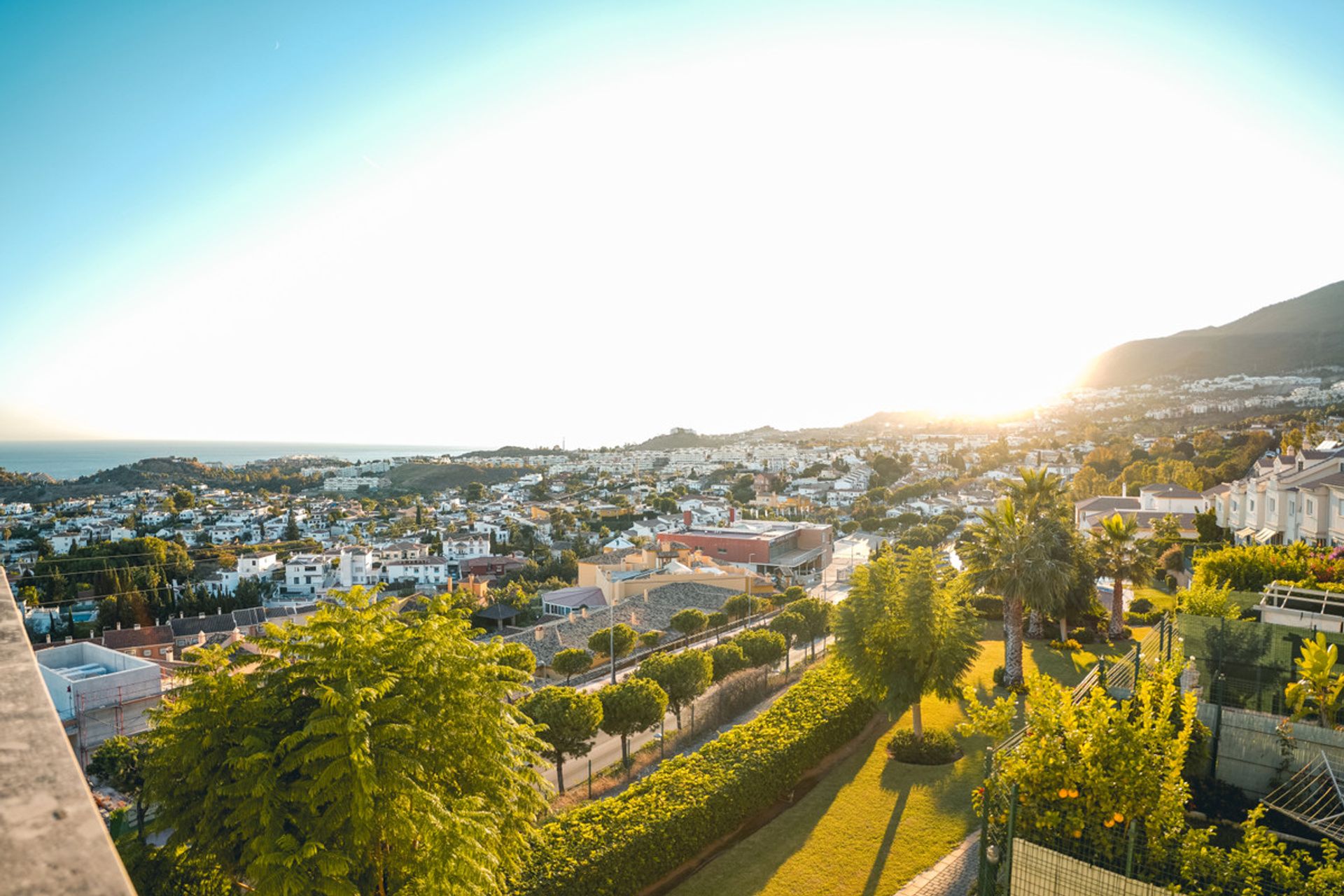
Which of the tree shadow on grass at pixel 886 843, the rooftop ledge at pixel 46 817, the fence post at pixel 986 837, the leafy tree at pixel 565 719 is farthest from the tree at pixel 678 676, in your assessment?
the rooftop ledge at pixel 46 817

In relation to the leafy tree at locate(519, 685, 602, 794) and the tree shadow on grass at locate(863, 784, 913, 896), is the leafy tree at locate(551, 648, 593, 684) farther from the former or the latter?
the tree shadow on grass at locate(863, 784, 913, 896)

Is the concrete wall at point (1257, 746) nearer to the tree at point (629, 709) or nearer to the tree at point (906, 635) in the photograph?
the tree at point (906, 635)

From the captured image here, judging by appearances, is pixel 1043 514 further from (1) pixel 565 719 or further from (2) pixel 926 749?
(1) pixel 565 719

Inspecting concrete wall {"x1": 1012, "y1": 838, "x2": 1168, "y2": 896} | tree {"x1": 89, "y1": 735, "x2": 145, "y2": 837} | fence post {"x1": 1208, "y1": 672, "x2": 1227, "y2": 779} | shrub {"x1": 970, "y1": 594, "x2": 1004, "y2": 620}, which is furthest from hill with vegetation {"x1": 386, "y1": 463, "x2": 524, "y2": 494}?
concrete wall {"x1": 1012, "y1": 838, "x2": 1168, "y2": 896}

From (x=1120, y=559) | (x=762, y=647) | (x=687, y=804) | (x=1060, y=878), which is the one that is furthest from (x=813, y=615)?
(x=1060, y=878)

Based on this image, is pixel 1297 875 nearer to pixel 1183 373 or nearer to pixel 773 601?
pixel 773 601

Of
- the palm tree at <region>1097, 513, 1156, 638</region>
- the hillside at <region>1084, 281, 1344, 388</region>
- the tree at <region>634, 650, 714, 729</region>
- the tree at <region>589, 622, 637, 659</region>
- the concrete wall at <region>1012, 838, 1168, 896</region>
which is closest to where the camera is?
the concrete wall at <region>1012, 838, 1168, 896</region>
